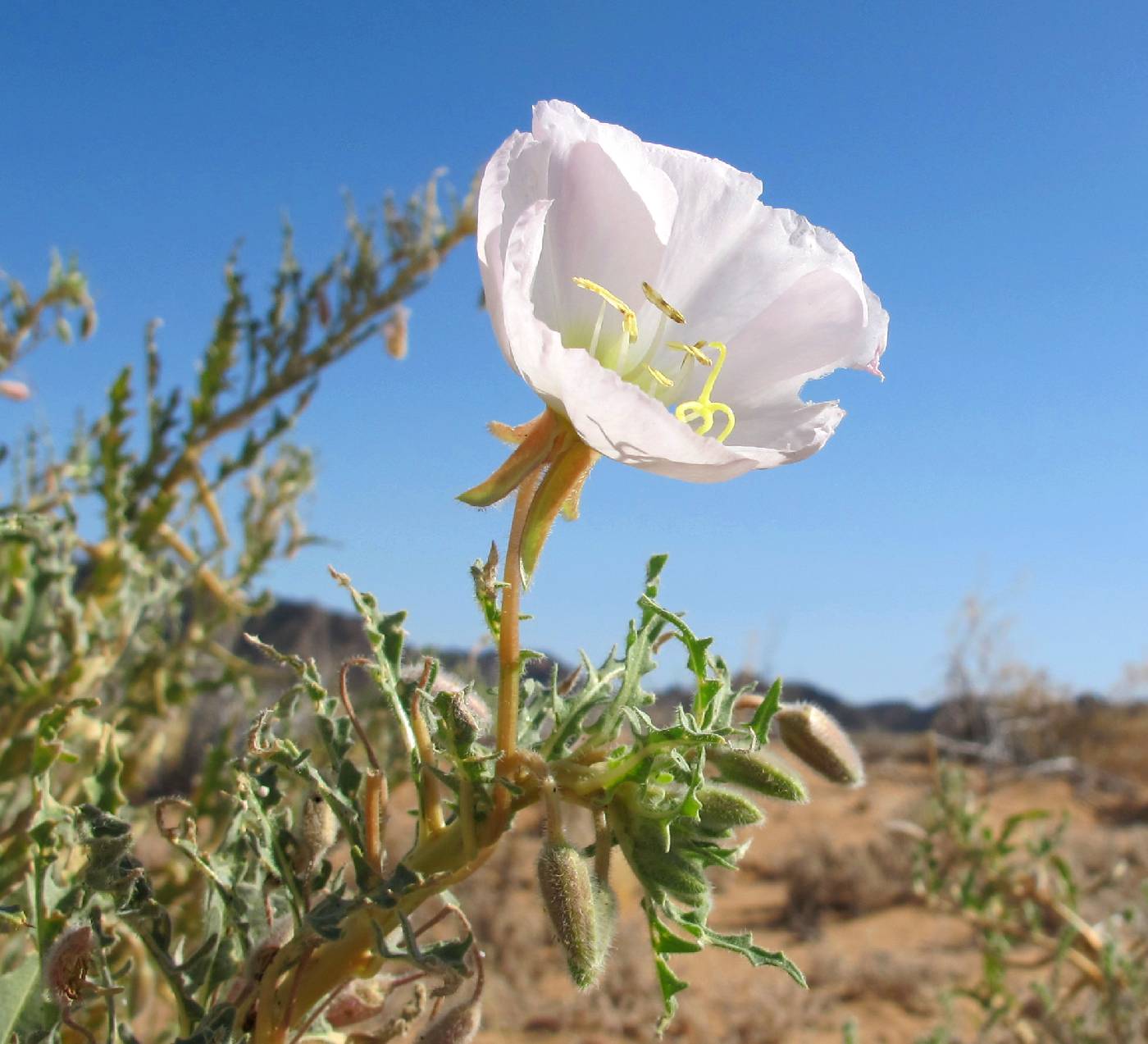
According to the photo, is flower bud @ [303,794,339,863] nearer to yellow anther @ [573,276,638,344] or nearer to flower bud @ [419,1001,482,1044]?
flower bud @ [419,1001,482,1044]

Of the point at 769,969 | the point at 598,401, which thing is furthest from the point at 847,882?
the point at 598,401

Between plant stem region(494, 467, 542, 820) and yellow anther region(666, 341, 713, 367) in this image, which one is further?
yellow anther region(666, 341, 713, 367)

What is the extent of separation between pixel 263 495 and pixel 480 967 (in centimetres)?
340

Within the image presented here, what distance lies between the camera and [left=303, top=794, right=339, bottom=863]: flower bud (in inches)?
40.9

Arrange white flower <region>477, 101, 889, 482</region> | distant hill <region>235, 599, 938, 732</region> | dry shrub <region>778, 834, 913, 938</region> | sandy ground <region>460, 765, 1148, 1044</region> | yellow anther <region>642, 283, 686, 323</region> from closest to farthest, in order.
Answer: white flower <region>477, 101, 889, 482</region>
yellow anther <region>642, 283, 686, 323</region>
sandy ground <region>460, 765, 1148, 1044</region>
dry shrub <region>778, 834, 913, 938</region>
distant hill <region>235, 599, 938, 732</region>

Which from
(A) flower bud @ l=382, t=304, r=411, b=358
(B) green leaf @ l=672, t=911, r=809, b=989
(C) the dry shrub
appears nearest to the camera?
(B) green leaf @ l=672, t=911, r=809, b=989

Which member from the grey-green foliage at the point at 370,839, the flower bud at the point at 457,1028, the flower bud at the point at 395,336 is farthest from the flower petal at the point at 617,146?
the flower bud at the point at 395,336

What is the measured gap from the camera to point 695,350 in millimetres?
1059

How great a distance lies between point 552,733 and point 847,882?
9832 mm

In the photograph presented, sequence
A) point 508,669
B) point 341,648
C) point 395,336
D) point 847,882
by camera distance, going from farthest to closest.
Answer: point 341,648 < point 847,882 < point 395,336 < point 508,669

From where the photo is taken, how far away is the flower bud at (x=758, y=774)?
0.93 meters

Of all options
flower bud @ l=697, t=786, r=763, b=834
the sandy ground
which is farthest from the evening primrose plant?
the sandy ground

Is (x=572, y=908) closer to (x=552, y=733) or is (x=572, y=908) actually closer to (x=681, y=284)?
(x=552, y=733)

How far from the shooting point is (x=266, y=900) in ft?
3.61
